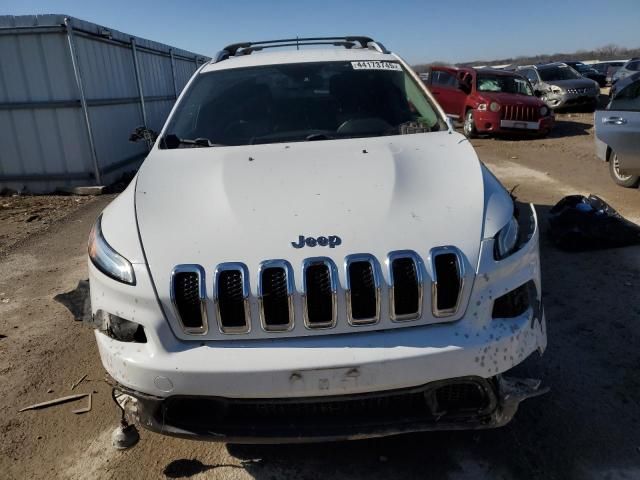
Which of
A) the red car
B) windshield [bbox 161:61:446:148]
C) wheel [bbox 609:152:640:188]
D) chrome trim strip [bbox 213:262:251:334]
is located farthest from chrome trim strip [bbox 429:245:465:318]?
the red car

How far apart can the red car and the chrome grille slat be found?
10506mm

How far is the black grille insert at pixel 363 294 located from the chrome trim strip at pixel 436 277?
224mm

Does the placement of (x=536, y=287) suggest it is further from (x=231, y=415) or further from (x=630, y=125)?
(x=630, y=125)

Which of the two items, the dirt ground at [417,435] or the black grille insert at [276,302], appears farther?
the dirt ground at [417,435]

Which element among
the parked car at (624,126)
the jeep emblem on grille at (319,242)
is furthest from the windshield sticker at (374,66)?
the parked car at (624,126)

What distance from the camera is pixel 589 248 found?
480cm

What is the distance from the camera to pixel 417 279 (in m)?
1.92

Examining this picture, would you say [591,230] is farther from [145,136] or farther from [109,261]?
[109,261]

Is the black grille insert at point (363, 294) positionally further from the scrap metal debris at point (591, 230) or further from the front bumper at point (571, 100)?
the front bumper at point (571, 100)

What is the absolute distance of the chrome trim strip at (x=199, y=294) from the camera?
6.28ft

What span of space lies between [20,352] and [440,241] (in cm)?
305

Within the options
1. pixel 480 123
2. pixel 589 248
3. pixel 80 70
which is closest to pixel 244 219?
pixel 589 248

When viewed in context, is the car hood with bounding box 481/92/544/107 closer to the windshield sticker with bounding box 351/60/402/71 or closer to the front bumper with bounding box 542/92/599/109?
the front bumper with bounding box 542/92/599/109

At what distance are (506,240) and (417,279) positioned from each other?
0.48 m
